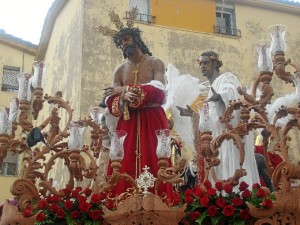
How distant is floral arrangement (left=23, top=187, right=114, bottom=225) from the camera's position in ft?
16.4

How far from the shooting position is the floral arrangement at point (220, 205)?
16.1 ft

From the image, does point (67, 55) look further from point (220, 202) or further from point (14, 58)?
point (220, 202)

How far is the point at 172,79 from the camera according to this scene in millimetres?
8578

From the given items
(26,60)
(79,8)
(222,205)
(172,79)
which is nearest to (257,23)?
(79,8)

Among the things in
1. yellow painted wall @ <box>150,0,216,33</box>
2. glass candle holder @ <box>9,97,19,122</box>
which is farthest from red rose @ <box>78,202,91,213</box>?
yellow painted wall @ <box>150,0,216,33</box>

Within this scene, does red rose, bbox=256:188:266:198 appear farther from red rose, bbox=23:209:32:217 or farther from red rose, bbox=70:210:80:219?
red rose, bbox=23:209:32:217

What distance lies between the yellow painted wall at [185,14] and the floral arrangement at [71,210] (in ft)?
42.7

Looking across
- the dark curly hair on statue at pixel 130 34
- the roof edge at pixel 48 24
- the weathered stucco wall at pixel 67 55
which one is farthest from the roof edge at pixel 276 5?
the dark curly hair on statue at pixel 130 34

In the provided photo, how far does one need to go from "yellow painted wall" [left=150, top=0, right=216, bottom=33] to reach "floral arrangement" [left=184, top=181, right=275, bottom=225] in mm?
13062

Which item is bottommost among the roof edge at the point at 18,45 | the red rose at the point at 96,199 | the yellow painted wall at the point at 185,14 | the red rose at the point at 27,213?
the red rose at the point at 27,213

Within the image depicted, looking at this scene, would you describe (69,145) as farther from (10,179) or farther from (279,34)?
(10,179)

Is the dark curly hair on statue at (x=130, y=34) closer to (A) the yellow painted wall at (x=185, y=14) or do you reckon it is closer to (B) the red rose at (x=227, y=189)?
(B) the red rose at (x=227, y=189)

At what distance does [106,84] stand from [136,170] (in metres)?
9.65

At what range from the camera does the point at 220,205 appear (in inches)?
195
